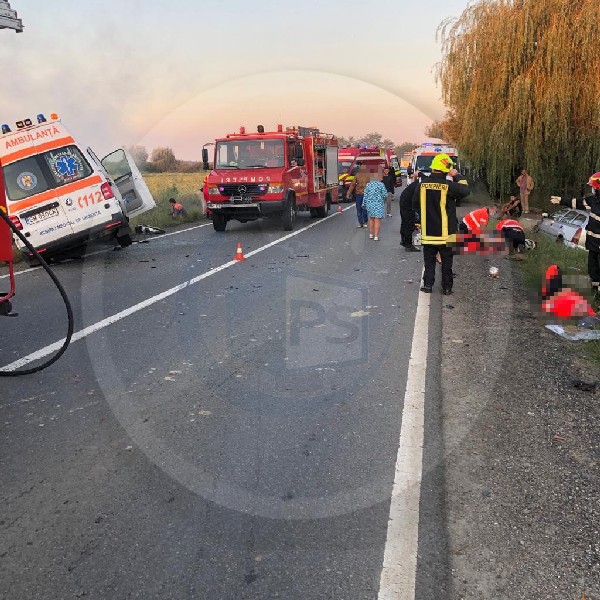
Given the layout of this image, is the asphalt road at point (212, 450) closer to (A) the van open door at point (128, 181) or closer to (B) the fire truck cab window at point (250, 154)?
(A) the van open door at point (128, 181)

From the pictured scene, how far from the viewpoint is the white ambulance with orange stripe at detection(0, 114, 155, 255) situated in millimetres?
9945

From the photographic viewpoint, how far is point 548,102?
1523 centimetres

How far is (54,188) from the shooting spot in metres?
10.2

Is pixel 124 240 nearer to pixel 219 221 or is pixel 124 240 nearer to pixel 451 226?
pixel 219 221

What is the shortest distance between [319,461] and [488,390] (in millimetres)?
1652

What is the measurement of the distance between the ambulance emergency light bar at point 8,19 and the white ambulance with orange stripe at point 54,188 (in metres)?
5.30

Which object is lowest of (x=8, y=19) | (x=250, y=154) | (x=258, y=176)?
(x=258, y=176)

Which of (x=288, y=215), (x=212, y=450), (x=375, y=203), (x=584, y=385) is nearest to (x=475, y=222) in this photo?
(x=375, y=203)

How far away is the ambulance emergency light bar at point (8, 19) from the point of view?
15.8ft

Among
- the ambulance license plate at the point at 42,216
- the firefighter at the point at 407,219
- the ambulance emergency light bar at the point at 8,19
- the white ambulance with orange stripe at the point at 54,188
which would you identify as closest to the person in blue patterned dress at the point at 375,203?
the firefighter at the point at 407,219

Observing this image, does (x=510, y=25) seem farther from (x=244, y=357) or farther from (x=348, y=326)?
(x=244, y=357)

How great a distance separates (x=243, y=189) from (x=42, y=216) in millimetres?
5831

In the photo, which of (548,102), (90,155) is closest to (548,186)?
(548,102)

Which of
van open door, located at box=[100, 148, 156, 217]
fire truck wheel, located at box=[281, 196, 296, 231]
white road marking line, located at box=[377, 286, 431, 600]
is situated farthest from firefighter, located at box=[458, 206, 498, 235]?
van open door, located at box=[100, 148, 156, 217]
